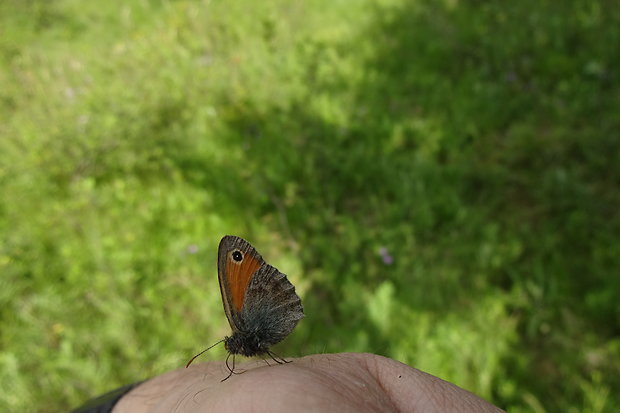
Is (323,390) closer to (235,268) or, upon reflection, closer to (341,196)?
(235,268)

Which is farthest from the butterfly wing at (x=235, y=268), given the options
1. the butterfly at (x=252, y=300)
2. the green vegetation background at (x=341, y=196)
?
the green vegetation background at (x=341, y=196)

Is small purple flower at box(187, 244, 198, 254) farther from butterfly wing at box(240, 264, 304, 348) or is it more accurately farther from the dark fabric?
butterfly wing at box(240, 264, 304, 348)

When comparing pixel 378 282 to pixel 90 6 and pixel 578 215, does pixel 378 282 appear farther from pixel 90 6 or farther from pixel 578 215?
pixel 90 6

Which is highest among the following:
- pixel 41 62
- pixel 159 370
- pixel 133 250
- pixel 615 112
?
pixel 41 62

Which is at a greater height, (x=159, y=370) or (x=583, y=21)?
Result: (x=583, y=21)

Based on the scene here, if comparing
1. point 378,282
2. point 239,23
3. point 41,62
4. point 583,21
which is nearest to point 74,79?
point 41,62

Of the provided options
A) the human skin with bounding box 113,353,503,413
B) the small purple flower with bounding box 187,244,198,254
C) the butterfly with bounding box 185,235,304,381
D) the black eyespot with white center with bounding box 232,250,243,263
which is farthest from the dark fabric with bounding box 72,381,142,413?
the small purple flower with bounding box 187,244,198,254

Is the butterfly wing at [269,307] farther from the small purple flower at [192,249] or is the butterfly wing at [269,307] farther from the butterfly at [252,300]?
the small purple flower at [192,249]
